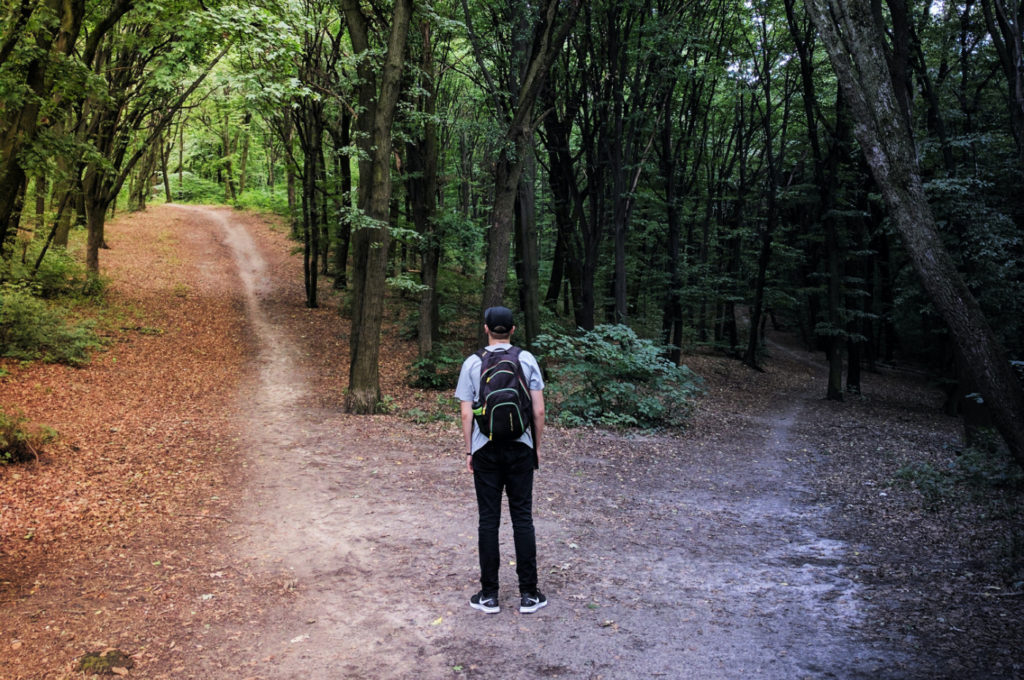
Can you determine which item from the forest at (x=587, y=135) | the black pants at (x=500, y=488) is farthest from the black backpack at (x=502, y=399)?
the forest at (x=587, y=135)

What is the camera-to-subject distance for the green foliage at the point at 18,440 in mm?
6867

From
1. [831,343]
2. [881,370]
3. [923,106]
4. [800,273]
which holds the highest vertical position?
[923,106]

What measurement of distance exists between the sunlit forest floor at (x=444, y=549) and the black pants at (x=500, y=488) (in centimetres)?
50

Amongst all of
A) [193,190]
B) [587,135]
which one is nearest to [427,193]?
[587,135]

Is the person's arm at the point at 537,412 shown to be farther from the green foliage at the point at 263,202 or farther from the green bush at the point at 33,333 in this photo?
the green foliage at the point at 263,202

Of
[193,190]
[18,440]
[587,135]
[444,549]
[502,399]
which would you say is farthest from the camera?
[193,190]

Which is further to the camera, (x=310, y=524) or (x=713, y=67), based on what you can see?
(x=713, y=67)

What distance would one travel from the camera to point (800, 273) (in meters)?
36.3

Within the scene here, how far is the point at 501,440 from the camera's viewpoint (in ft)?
13.3

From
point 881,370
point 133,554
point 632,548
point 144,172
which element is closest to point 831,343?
point 881,370

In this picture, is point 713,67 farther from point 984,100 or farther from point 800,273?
point 800,273

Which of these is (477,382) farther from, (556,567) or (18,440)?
(18,440)

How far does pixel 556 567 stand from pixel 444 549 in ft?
3.39

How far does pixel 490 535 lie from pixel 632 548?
212 centimetres
